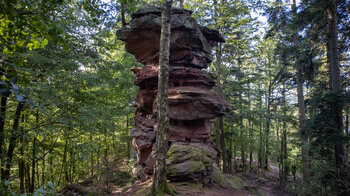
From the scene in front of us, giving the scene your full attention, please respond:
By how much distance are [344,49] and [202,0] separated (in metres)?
10.5

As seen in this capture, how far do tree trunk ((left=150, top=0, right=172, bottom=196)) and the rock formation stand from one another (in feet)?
5.39

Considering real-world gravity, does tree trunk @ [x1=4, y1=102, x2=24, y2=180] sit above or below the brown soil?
above

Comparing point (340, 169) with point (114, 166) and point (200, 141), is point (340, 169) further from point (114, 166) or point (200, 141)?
point (114, 166)

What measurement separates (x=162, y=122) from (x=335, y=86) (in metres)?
9.13

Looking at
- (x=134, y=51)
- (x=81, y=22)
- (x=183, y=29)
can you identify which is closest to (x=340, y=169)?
(x=183, y=29)

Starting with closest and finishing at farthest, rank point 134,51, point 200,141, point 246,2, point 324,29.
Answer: point 200,141 → point 324,29 → point 134,51 → point 246,2

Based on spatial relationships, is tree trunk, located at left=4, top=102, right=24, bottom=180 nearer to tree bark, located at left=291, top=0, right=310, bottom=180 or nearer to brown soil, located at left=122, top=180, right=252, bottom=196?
brown soil, located at left=122, top=180, right=252, bottom=196

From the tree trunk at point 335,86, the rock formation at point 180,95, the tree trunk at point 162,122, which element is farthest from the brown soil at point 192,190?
the tree trunk at point 335,86

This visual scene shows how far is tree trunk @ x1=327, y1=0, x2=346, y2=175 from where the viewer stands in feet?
26.8

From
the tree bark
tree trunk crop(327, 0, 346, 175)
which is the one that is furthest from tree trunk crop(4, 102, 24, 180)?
the tree bark

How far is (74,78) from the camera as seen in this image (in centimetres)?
832

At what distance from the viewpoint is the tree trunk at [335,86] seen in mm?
8180

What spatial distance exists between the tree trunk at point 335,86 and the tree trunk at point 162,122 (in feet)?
24.1

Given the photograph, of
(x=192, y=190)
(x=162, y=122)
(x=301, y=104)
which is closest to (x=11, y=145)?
(x=162, y=122)
